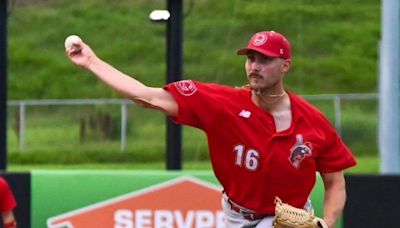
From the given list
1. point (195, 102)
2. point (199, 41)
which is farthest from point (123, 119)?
point (195, 102)

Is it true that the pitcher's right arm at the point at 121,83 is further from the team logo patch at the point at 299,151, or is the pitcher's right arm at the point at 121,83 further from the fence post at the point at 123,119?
the fence post at the point at 123,119

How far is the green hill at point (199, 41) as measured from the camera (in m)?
19.1

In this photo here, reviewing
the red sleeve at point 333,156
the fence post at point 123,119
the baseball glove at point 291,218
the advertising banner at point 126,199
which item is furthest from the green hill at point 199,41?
the baseball glove at point 291,218

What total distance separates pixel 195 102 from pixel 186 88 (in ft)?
0.26

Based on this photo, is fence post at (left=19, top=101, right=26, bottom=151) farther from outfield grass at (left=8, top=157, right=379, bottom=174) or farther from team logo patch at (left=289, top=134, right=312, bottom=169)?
team logo patch at (left=289, top=134, right=312, bottom=169)

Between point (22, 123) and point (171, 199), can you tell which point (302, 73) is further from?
point (171, 199)

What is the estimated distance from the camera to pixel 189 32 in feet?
66.3

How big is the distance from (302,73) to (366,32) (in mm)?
2791

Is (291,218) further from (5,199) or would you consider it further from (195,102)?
(5,199)

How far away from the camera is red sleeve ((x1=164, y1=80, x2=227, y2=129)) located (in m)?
5.15

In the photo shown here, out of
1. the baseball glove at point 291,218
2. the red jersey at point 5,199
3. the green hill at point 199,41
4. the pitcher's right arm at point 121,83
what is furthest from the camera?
the green hill at point 199,41

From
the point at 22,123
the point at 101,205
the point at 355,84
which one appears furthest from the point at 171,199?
the point at 355,84

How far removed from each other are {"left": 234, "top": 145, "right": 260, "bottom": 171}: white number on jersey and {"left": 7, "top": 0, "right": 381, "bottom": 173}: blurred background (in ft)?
34.7

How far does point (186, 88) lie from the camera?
518cm
